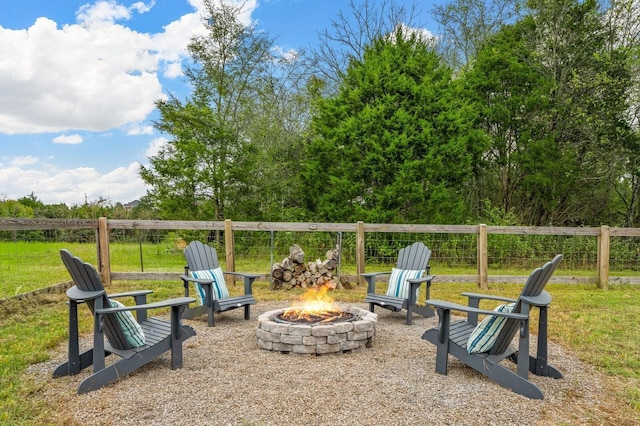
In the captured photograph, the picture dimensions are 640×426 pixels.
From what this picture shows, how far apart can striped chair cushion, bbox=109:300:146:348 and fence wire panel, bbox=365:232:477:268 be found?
19.5 feet

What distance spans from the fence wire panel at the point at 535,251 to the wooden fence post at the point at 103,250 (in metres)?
7.49

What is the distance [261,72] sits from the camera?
13047 millimetres

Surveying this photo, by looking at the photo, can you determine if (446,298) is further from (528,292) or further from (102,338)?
(102,338)

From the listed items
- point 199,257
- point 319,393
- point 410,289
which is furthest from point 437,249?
point 319,393

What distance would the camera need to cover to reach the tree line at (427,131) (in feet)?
34.8

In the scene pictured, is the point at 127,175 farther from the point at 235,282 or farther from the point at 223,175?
the point at 235,282

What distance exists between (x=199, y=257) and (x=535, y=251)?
303 inches

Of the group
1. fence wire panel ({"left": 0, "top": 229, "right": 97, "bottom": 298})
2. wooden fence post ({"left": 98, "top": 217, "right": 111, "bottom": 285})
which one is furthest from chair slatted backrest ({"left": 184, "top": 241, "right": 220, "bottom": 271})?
fence wire panel ({"left": 0, "top": 229, "right": 97, "bottom": 298})

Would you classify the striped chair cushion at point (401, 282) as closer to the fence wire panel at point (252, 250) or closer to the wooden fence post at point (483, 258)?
the wooden fence post at point (483, 258)

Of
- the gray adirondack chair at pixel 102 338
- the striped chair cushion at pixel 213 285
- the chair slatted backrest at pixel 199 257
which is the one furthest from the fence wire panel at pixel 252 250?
the gray adirondack chair at pixel 102 338

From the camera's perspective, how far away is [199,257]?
5.41 metres

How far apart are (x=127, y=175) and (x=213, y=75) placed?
147 inches

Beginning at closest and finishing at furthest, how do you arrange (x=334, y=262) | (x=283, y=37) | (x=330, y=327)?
(x=330, y=327), (x=334, y=262), (x=283, y=37)

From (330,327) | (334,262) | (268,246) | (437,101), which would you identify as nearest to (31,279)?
(268,246)
